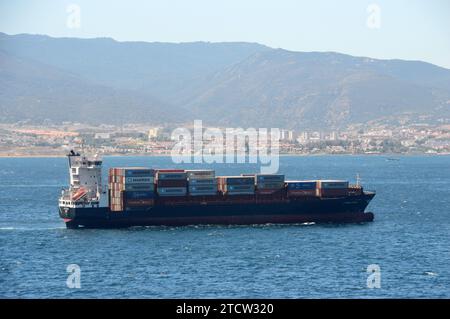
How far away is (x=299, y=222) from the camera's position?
94562 millimetres

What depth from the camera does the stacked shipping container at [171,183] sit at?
9100 centimetres

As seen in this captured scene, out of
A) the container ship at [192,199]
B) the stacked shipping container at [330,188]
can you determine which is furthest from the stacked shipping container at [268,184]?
the stacked shipping container at [330,188]

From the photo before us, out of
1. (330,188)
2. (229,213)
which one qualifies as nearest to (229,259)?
(229,213)

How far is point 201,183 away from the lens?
92.4m

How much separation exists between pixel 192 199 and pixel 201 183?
183 centimetres

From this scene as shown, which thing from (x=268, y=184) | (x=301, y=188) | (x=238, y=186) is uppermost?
(x=268, y=184)

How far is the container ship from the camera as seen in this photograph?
89000 millimetres

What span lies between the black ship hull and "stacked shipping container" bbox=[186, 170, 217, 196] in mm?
929

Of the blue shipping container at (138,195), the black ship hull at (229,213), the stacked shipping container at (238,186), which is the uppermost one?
the stacked shipping container at (238,186)

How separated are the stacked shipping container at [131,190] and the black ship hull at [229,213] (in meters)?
0.65

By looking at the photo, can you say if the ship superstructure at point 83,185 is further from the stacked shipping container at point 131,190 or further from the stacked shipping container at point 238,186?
the stacked shipping container at point 238,186

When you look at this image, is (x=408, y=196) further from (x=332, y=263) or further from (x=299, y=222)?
(x=332, y=263)

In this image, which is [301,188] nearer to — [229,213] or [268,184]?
[268,184]
